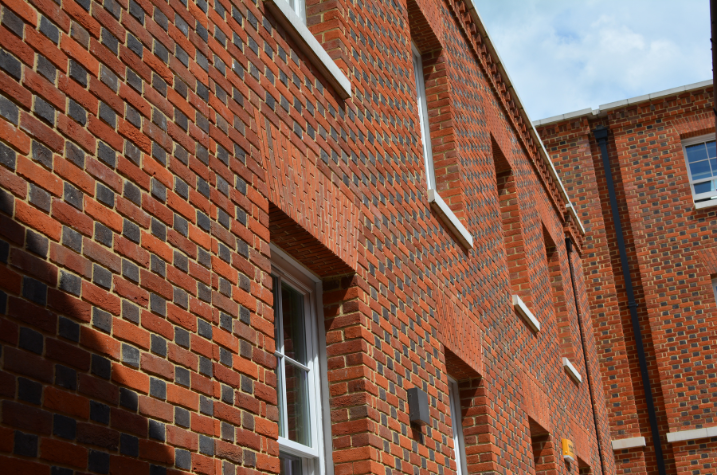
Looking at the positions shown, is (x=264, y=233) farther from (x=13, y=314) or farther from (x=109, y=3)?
(x=13, y=314)

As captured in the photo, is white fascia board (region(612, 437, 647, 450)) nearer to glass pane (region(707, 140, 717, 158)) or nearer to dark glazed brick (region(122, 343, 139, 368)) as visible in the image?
glass pane (region(707, 140, 717, 158))

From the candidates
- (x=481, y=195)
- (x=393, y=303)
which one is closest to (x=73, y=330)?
(x=393, y=303)

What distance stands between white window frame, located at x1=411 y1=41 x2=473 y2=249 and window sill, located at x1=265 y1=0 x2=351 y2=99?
1.94 m

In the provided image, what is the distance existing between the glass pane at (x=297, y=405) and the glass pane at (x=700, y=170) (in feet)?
50.2

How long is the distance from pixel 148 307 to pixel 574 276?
13371mm

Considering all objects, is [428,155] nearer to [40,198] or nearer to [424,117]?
[424,117]

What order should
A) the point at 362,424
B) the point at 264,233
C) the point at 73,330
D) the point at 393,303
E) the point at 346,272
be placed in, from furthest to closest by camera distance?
the point at 393,303
the point at 346,272
the point at 362,424
the point at 264,233
the point at 73,330

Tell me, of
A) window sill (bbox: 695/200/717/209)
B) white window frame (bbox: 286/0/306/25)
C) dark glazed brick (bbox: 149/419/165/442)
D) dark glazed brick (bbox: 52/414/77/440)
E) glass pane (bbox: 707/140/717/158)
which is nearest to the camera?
dark glazed brick (bbox: 52/414/77/440)

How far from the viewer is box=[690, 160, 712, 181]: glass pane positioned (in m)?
18.4

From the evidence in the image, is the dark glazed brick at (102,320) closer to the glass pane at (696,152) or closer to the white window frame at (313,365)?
the white window frame at (313,365)

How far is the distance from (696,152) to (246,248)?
16.5 meters

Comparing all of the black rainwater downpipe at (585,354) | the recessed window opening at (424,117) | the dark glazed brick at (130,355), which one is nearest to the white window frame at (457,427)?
the recessed window opening at (424,117)

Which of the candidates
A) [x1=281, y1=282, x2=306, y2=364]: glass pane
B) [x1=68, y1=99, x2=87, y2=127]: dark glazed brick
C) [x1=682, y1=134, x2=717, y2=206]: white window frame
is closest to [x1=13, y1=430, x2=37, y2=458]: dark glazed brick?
[x1=68, y1=99, x2=87, y2=127]: dark glazed brick

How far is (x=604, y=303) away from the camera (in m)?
18.4
